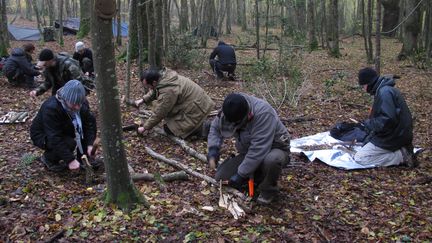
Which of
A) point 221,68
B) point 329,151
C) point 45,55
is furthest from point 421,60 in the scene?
point 45,55

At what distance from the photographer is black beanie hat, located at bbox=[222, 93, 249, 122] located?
4133 millimetres

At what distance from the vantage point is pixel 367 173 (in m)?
5.72

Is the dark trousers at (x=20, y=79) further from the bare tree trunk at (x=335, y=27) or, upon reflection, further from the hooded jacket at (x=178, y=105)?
the bare tree trunk at (x=335, y=27)

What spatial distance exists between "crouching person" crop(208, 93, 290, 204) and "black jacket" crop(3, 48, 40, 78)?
6.89 meters

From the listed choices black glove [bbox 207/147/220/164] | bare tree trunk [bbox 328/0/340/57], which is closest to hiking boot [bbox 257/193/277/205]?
black glove [bbox 207/147/220/164]

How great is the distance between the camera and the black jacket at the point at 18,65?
970 cm

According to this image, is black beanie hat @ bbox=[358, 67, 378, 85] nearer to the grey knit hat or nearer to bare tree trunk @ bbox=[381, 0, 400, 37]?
the grey knit hat

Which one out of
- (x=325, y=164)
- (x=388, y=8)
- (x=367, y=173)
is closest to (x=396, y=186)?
(x=367, y=173)

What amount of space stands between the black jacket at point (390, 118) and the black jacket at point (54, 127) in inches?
152

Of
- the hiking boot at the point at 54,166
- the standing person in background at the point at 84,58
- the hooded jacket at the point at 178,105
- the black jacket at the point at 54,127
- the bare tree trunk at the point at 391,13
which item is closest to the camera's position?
the black jacket at the point at 54,127

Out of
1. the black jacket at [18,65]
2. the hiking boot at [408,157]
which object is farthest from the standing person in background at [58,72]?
the hiking boot at [408,157]

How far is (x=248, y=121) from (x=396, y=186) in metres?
2.34

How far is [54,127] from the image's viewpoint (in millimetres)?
4887

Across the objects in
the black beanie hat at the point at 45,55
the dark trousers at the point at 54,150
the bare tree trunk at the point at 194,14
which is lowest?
the dark trousers at the point at 54,150
